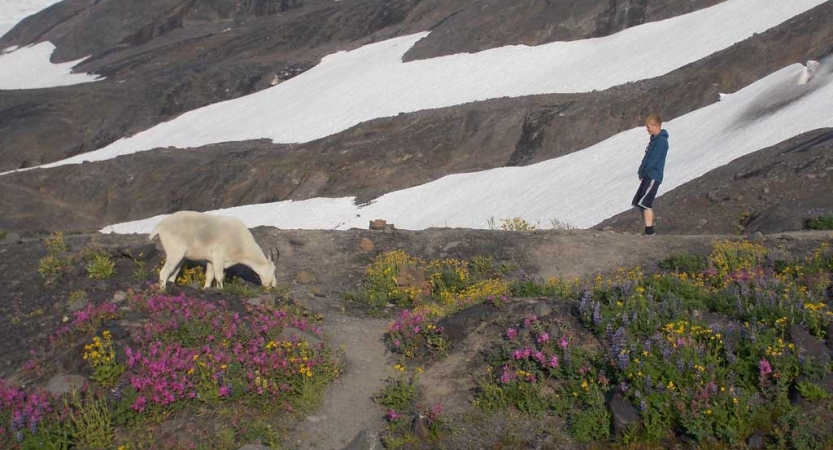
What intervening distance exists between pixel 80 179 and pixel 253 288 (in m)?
31.1

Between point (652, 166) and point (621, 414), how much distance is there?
798 centimetres

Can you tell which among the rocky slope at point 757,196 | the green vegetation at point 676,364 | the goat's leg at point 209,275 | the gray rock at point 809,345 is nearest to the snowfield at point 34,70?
the rocky slope at point 757,196

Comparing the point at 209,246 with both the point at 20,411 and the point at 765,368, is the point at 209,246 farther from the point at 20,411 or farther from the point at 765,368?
the point at 765,368

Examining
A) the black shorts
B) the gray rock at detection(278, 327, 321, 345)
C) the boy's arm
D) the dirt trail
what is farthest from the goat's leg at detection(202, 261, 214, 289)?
the boy's arm

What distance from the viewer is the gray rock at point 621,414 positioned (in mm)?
6809

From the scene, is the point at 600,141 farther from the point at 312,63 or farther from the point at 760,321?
the point at 312,63

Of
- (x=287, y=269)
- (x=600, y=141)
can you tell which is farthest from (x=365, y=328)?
(x=600, y=141)

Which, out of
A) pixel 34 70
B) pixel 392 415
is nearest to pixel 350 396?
pixel 392 415

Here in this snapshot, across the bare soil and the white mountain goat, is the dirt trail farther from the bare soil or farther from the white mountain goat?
the white mountain goat

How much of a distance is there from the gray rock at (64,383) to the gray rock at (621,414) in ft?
17.2

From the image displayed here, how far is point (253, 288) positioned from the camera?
11328 millimetres

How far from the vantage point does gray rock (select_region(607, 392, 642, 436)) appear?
22.3 feet

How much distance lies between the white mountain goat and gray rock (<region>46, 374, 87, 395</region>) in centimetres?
253

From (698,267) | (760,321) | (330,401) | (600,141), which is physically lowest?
(600,141)
